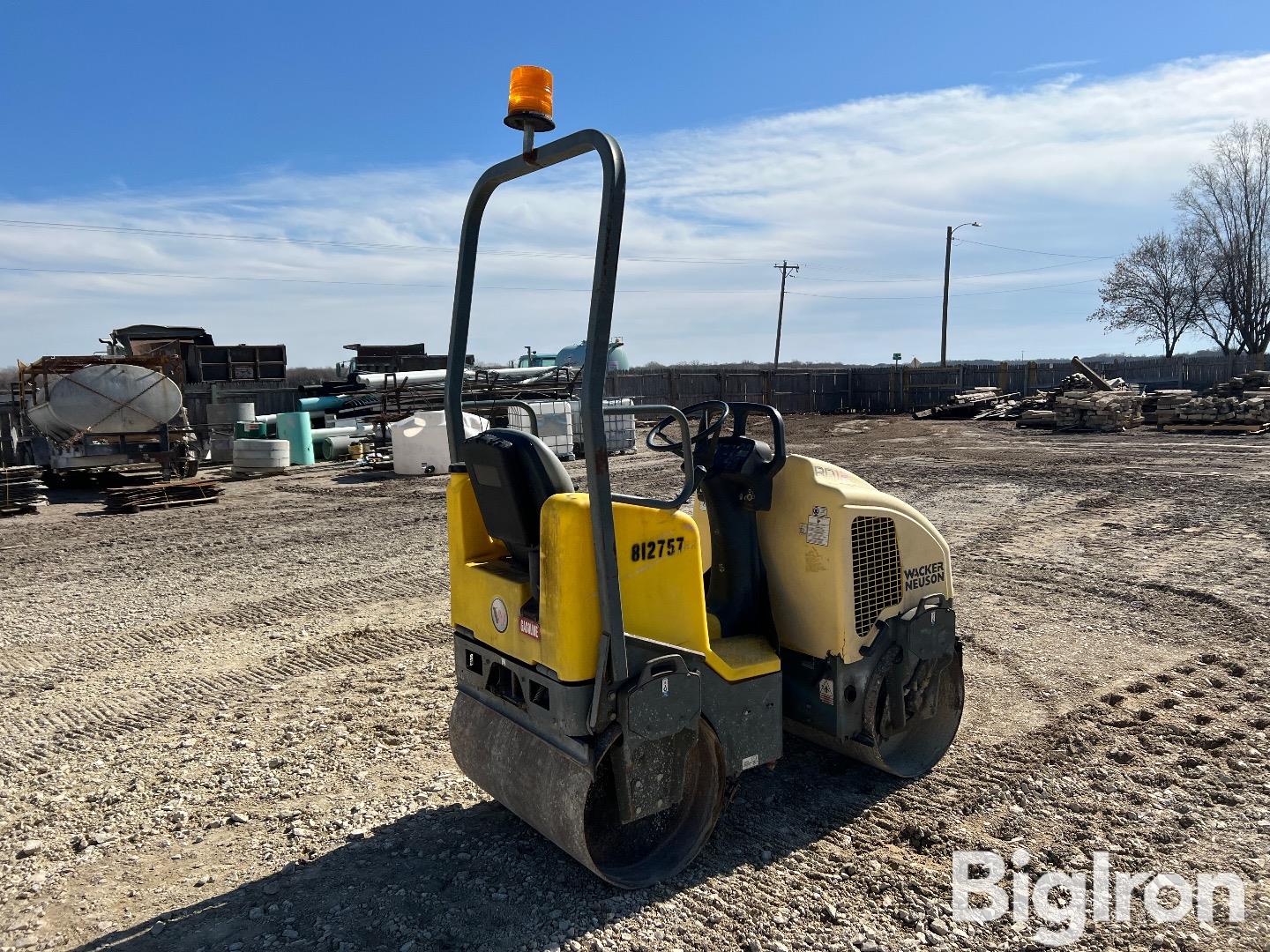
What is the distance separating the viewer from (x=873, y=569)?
3.90 meters

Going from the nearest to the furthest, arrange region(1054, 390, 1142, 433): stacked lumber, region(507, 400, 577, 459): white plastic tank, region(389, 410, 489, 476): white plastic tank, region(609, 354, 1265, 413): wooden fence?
1. region(389, 410, 489, 476): white plastic tank
2. region(507, 400, 577, 459): white plastic tank
3. region(1054, 390, 1142, 433): stacked lumber
4. region(609, 354, 1265, 413): wooden fence

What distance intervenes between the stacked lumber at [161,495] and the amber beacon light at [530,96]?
1342cm

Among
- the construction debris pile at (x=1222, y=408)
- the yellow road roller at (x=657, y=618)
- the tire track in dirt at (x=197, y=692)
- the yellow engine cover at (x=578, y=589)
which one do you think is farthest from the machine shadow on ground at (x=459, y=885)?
the construction debris pile at (x=1222, y=408)

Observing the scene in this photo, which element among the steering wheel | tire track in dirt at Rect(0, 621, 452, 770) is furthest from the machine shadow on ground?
tire track in dirt at Rect(0, 621, 452, 770)

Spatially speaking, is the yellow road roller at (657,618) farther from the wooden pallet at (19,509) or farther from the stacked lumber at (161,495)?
the wooden pallet at (19,509)

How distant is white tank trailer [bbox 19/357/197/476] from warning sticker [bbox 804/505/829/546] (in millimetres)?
15682

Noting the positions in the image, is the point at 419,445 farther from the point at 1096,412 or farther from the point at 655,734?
the point at 1096,412

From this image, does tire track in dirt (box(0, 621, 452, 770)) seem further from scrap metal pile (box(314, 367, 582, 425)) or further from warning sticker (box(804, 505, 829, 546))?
scrap metal pile (box(314, 367, 582, 425))

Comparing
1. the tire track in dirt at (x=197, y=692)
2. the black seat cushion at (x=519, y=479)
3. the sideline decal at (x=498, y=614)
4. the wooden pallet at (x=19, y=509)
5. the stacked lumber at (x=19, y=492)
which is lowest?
the tire track in dirt at (x=197, y=692)

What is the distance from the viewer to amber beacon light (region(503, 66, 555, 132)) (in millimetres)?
2816

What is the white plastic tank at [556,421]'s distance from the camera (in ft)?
62.9

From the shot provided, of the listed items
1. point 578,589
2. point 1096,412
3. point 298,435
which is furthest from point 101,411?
point 1096,412

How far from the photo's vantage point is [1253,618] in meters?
6.62

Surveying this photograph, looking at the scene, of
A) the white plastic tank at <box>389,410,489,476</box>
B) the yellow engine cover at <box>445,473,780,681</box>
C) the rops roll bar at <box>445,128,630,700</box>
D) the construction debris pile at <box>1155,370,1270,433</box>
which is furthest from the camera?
the construction debris pile at <box>1155,370,1270,433</box>
